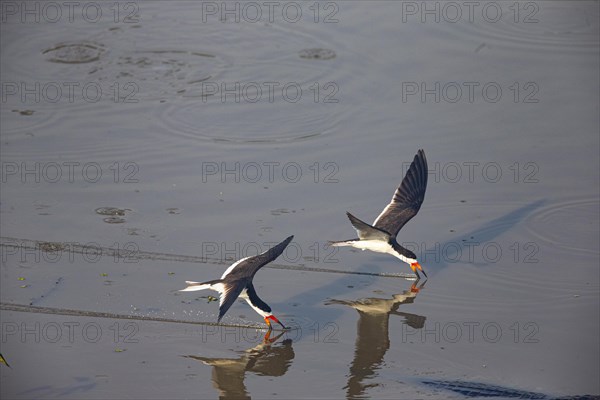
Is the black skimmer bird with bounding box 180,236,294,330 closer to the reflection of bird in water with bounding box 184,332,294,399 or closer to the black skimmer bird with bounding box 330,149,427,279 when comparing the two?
the reflection of bird in water with bounding box 184,332,294,399

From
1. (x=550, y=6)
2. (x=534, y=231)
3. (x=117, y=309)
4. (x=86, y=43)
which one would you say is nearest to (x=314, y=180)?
(x=534, y=231)

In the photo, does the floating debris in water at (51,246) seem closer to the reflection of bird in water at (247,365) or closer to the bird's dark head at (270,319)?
the reflection of bird in water at (247,365)

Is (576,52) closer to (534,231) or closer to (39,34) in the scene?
(534,231)

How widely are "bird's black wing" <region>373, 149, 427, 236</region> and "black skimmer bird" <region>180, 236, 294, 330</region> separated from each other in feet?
6.24

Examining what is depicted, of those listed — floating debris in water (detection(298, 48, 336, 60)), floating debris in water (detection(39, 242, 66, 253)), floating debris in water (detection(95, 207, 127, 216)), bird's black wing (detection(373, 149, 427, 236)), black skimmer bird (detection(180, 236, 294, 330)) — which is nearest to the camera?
black skimmer bird (detection(180, 236, 294, 330))

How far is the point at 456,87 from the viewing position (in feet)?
50.1

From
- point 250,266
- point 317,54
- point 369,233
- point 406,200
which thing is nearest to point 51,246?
point 250,266

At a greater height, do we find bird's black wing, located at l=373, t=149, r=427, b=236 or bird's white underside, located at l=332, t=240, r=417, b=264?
bird's black wing, located at l=373, t=149, r=427, b=236

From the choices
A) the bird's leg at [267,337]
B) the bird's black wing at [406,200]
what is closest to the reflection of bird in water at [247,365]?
the bird's leg at [267,337]

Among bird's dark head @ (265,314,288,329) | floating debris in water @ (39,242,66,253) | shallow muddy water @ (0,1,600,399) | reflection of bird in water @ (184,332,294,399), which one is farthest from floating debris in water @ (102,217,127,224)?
reflection of bird in water @ (184,332,294,399)

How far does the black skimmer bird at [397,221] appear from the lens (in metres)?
11.0

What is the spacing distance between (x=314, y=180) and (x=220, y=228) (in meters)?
1.75

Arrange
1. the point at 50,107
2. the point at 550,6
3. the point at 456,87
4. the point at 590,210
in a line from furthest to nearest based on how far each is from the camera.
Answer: the point at 550,6 < the point at 456,87 < the point at 50,107 < the point at 590,210

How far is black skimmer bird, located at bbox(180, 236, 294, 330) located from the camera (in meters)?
9.41
